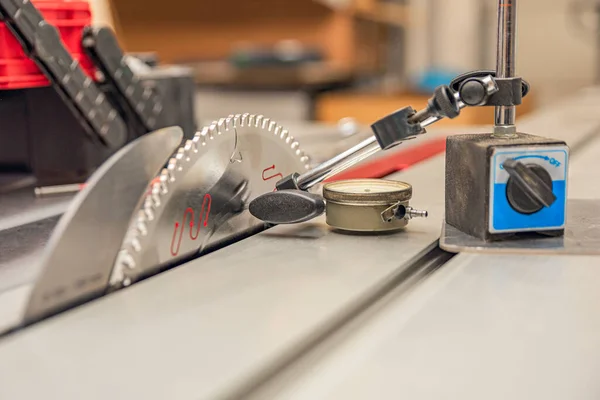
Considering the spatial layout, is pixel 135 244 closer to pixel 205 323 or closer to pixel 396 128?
pixel 205 323

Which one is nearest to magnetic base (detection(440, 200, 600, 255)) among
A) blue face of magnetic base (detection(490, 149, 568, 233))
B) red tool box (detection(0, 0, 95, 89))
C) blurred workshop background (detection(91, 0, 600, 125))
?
blue face of magnetic base (detection(490, 149, 568, 233))

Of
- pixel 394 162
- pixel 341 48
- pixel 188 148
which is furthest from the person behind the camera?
pixel 341 48

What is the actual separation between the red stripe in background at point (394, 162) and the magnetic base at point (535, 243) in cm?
30

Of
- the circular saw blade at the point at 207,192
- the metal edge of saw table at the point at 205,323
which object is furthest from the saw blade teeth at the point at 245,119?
the metal edge of saw table at the point at 205,323

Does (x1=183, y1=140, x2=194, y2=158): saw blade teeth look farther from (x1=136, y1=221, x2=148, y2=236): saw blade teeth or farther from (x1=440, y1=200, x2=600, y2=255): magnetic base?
(x1=440, y1=200, x2=600, y2=255): magnetic base

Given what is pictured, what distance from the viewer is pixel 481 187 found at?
595mm

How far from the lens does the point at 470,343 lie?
0.42 meters

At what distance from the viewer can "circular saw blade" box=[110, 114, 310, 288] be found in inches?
20.2

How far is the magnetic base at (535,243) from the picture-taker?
59 cm

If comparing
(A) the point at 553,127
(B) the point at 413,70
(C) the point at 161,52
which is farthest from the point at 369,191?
(B) the point at 413,70

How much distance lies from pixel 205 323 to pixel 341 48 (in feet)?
10.1

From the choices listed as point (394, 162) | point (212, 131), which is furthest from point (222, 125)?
point (394, 162)

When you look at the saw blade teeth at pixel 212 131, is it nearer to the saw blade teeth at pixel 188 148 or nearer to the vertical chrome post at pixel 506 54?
the saw blade teeth at pixel 188 148

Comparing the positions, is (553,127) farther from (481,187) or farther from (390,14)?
(390,14)
